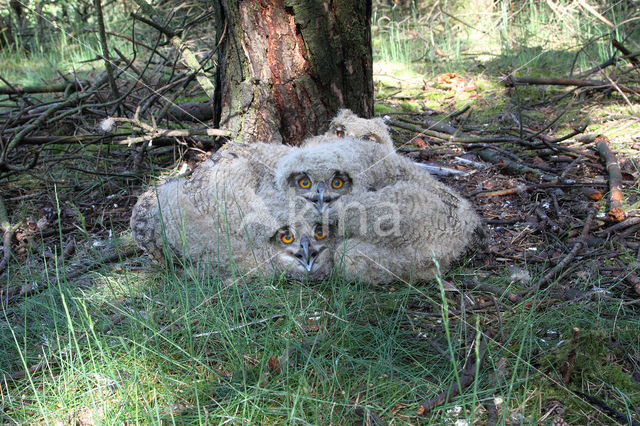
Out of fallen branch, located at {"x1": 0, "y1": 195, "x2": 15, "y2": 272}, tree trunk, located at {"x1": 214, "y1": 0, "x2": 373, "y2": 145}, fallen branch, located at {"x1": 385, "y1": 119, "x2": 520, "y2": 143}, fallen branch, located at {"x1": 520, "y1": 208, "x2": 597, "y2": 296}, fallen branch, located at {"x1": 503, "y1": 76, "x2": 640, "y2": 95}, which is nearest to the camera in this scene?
fallen branch, located at {"x1": 520, "y1": 208, "x2": 597, "y2": 296}

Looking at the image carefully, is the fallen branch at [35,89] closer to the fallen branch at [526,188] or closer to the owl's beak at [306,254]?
the owl's beak at [306,254]

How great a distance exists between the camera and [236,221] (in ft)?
10.3

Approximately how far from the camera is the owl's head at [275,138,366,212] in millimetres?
2975

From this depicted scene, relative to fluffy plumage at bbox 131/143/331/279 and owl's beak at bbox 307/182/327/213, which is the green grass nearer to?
fluffy plumage at bbox 131/143/331/279

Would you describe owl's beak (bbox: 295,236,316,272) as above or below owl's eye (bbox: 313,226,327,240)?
below

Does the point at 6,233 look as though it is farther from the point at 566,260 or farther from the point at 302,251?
the point at 566,260

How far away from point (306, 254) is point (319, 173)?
448mm

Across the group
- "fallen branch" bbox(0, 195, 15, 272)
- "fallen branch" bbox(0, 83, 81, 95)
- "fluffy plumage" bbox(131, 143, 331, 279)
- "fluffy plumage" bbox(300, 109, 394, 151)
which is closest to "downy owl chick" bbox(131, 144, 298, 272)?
"fluffy plumage" bbox(131, 143, 331, 279)

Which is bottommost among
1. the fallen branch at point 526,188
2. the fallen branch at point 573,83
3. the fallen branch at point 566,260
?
the fallen branch at point 566,260

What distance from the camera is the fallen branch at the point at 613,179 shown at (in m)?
3.51

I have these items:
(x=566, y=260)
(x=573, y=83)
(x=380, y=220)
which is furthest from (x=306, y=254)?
(x=573, y=83)

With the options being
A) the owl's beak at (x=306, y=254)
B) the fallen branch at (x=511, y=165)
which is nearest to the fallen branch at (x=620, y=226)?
the fallen branch at (x=511, y=165)

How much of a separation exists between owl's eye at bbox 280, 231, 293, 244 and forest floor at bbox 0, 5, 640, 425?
23 centimetres

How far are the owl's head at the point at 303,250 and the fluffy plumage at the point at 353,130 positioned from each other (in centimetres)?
97
